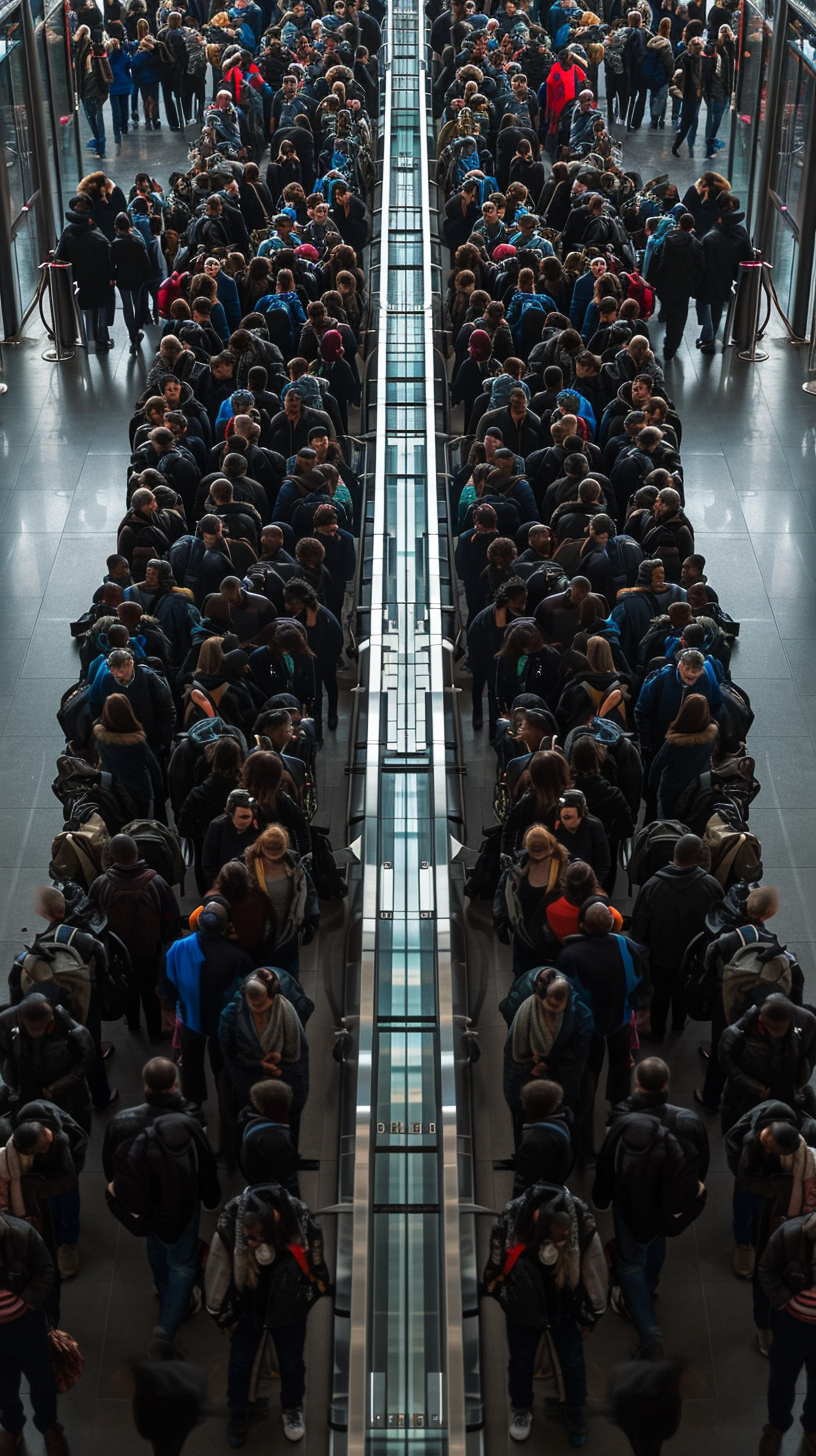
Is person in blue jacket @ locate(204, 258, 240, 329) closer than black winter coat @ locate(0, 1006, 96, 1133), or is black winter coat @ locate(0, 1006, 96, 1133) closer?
black winter coat @ locate(0, 1006, 96, 1133)

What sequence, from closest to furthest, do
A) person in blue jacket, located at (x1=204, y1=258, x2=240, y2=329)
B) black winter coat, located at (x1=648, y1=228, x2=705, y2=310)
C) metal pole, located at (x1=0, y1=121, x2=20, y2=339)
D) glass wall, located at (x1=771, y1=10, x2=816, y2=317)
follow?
1. person in blue jacket, located at (x1=204, y1=258, x2=240, y2=329)
2. black winter coat, located at (x1=648, y1=228, x2=705, y2=310)
3. metal pole, located at (x1=0, y1=121, x2=20, y2=339)
4. glass wall, located at (x1=771, y1=10, x2=816, y2=317)

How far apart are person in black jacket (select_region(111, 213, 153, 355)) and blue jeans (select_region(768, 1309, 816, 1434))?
1340cm

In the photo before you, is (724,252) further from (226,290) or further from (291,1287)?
(291,1287)

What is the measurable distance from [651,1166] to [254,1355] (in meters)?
1.69

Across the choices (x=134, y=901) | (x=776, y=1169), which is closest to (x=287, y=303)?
(x=134, y=901)

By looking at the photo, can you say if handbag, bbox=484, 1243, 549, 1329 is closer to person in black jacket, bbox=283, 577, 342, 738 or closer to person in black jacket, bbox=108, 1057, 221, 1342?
person in black jacket, bbox=108, 1057, 221, 1342

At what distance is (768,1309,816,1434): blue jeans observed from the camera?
22.3 feet

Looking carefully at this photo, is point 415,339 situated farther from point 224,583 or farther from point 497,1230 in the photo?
point 497,1230

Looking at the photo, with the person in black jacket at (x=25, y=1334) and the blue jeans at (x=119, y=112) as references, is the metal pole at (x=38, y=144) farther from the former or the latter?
the person in black jacket at (x=25, y=1334)

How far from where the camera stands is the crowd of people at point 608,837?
702 cm

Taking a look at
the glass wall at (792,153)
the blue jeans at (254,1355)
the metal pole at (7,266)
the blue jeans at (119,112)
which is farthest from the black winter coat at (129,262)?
the blue jeans at (254,1355)

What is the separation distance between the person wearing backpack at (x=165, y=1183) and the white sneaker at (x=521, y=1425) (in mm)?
1457

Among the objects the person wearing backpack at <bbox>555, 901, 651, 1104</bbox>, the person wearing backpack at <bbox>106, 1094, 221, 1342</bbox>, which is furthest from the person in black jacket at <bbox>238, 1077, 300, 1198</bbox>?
the person wearing backpack at <bbox>555, 901, 651, 1104</bbox>

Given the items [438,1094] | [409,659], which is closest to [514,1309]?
[438,1094]
